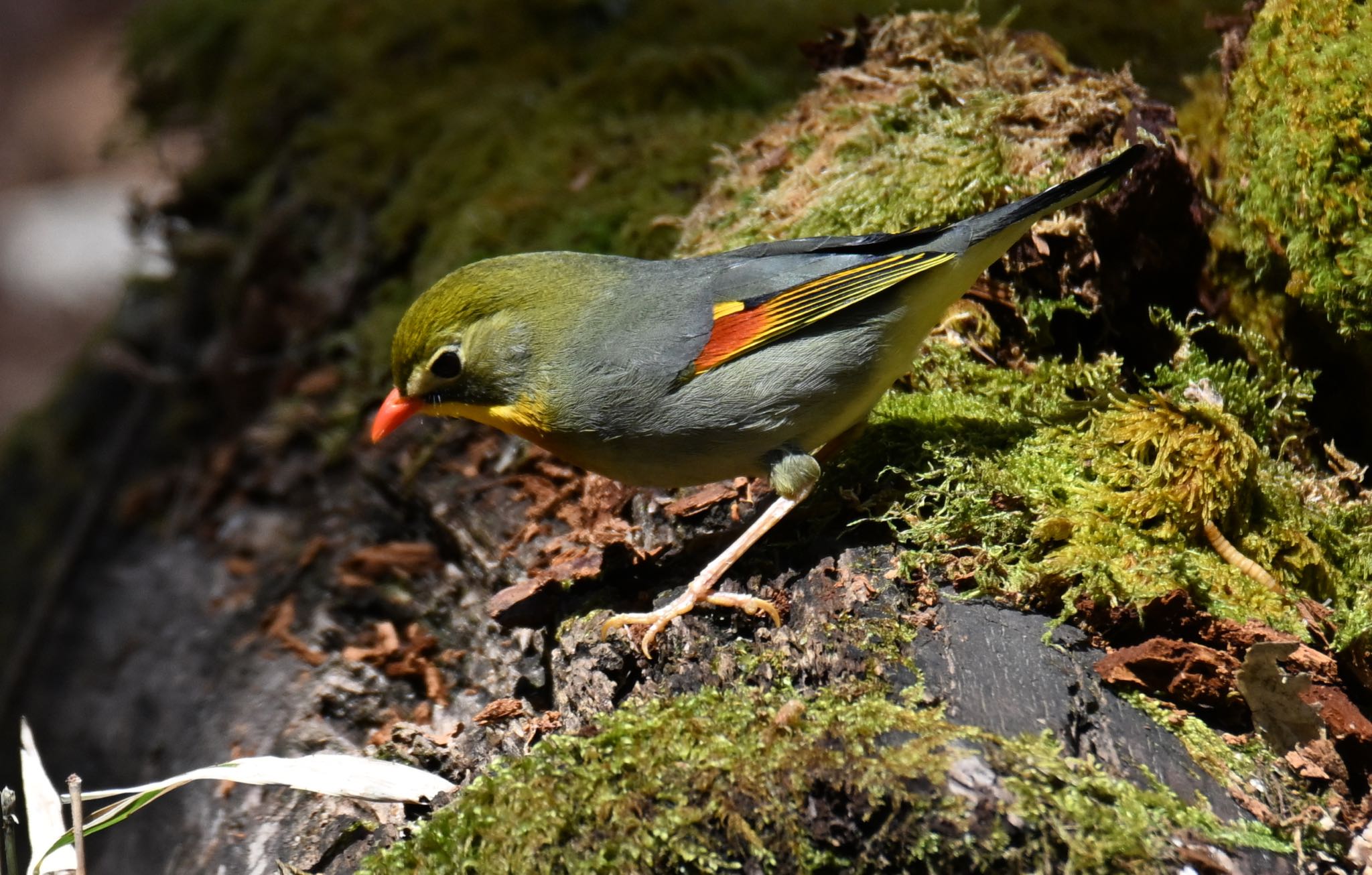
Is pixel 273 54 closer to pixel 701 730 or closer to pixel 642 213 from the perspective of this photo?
pixel 642 213

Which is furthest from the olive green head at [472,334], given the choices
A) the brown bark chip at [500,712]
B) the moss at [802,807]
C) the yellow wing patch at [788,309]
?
the moss at [802,807]

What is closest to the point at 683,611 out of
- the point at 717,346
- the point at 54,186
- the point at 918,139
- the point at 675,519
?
the point at 675,519

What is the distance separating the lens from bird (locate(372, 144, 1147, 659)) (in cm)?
359

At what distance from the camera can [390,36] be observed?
6.92 m

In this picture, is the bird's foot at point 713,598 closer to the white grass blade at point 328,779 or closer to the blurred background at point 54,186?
the white grass blade at point 328,779

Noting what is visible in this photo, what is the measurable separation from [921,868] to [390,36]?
20.0 feet

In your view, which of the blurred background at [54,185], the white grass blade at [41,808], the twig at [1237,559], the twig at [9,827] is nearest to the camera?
the twig at [9,827]

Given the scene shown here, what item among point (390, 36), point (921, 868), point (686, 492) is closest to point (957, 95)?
point (686, 492)

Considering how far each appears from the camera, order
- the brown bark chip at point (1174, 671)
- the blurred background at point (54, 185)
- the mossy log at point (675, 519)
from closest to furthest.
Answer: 1. the mossy log at point (675, 519)
2. the brown bark chip at point (1174, 671)
3. the blurred background at point (54, 185)

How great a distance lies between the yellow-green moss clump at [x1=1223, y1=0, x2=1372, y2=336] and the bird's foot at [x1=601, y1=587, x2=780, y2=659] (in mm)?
A: 2140

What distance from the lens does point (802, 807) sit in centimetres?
256

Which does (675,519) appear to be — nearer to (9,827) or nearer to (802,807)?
(802,807)

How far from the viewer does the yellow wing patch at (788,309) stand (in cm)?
362

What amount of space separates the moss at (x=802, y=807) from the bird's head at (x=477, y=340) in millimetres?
1450
